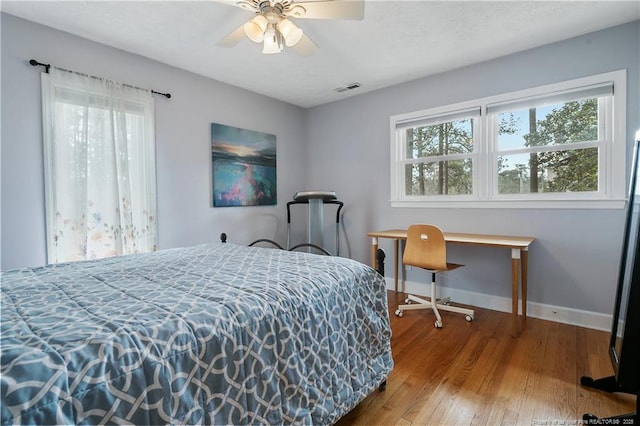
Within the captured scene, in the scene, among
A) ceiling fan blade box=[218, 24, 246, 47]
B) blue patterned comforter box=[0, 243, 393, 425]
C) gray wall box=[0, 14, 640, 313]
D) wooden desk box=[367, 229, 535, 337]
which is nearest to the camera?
blue patterned comforter box=[0, 243, 393, 425]

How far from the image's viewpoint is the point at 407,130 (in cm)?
372

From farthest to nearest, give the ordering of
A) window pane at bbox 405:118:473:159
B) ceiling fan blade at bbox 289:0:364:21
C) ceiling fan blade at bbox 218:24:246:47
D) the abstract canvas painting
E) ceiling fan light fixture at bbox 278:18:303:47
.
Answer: the abstract canvas painting
window pane at bbox 405:118:473:159
ceiling fan blade at bbox 218:24:246:47
ceiling fan light fixture at bbox 278:18:303:47
ceiling fan blade at bbox 289:0:364:21

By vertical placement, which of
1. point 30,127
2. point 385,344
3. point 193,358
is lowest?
point 385,344

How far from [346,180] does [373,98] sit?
110cm

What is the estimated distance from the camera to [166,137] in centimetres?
304

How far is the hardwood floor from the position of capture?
61.7 inches

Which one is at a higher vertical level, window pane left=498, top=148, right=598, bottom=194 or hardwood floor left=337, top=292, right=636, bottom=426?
window pane left=498, top=148, right=598, bottom=194

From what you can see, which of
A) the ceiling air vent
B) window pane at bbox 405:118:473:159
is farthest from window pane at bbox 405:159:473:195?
the ceiling air vent

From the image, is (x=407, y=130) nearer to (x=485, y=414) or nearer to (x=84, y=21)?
(x=485, y=414)

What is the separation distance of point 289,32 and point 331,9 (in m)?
0.32

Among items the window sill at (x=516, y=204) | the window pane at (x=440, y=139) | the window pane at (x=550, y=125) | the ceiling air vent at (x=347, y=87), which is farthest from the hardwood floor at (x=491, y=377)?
the ceiling air vent at (x=347, y=87)

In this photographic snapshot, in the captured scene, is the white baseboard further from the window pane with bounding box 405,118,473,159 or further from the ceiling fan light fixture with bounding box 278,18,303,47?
the ceiling fan light fixture with bounding box 278,18,303,47

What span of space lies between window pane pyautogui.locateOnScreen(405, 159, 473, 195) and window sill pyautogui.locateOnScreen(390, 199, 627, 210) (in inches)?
5.9

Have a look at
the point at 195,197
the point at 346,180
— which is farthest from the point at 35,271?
the point at 346,180
